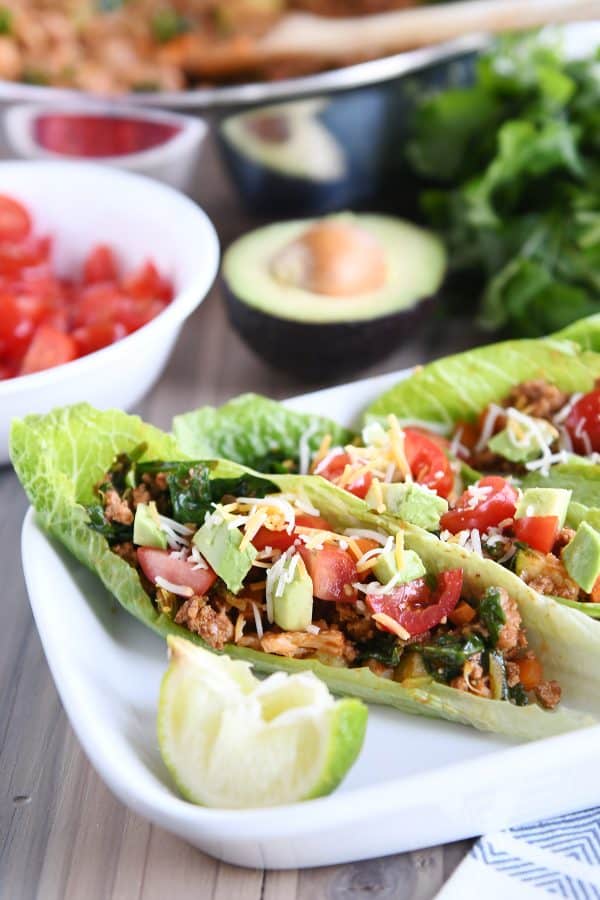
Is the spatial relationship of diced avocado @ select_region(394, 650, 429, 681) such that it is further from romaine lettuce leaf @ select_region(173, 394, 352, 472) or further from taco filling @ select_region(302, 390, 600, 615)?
romaine lettuce leaf @ select_region(173, 394, 352, 472)

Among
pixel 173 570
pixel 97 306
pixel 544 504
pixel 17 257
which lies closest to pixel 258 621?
pixel 173 570

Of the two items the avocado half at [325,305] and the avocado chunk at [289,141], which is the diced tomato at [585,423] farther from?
the avocado chunk at [289,141]

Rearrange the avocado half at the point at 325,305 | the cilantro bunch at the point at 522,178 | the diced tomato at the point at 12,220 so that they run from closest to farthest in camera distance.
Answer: the avocado half at the point at 325,305, the diced tomato at the point at 12,220, the cilantro bunch at the point at 522,178

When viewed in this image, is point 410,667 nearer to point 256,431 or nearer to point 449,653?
point 449,653

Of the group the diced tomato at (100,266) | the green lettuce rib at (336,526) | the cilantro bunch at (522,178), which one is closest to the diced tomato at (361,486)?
the green lettuce rib at (336,526)

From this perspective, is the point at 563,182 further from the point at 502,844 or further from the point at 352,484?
the point at 502,844

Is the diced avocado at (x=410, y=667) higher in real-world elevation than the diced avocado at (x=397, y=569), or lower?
lower
